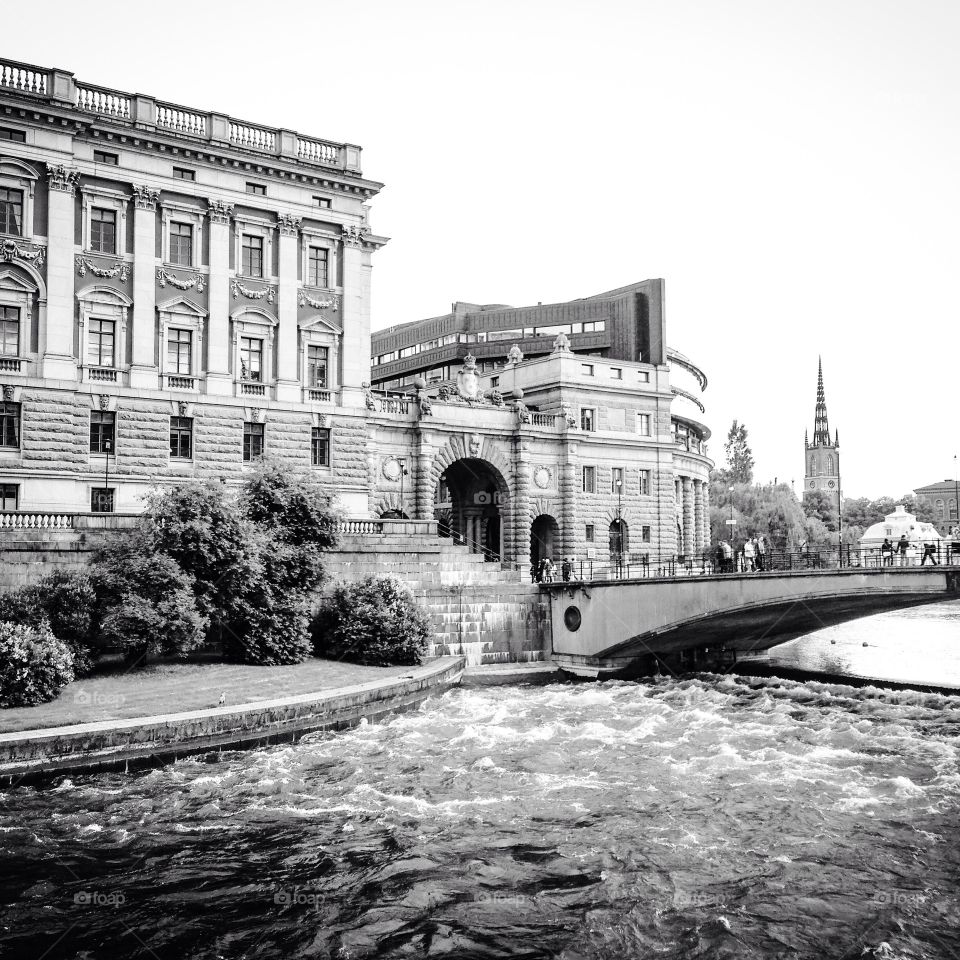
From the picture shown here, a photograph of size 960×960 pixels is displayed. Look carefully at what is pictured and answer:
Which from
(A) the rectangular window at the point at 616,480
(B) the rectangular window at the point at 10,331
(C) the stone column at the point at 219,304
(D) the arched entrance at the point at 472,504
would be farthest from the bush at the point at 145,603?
(A) the rectangular window at the point at 616,480

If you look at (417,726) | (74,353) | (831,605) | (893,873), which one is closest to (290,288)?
Result: (74,353)

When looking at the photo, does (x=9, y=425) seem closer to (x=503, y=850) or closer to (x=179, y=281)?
(x=179, y=281)

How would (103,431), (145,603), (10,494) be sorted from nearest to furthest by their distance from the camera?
(145,603), (10,494), (103,431)

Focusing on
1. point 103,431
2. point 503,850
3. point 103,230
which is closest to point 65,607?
point 103,431

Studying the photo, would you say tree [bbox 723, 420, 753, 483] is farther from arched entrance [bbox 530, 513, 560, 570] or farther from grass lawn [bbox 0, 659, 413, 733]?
grass lawn [bbox 0, 659, 413, 733]

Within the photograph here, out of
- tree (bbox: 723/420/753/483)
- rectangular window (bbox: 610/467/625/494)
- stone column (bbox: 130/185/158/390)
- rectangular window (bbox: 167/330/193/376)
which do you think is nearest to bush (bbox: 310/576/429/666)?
rectangular window (bbox: 167/330/193/376)

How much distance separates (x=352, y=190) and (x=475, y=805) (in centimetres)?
3389

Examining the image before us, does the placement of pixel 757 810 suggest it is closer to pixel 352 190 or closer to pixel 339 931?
pixel 339 931

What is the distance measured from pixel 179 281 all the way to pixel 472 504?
Result: 25.5m

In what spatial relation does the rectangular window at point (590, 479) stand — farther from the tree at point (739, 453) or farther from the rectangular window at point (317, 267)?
the tree at point (739, 453)

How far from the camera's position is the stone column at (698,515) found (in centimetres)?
7588

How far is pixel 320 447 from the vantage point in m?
45.0

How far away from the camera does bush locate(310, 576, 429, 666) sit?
3622 centimetres

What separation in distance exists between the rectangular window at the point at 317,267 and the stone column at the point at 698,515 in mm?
40091
